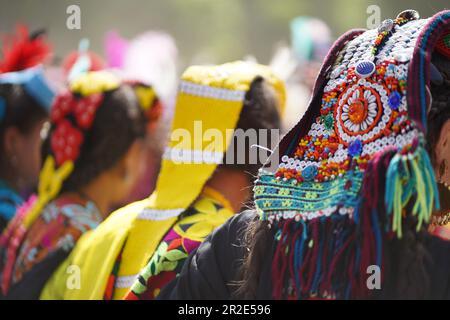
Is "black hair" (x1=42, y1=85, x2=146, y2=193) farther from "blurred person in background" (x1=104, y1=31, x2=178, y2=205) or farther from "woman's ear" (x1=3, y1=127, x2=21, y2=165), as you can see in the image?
"woman's ear" (x1=3, y1=127, x2=21, y2=165)

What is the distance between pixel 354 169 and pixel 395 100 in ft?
0.53

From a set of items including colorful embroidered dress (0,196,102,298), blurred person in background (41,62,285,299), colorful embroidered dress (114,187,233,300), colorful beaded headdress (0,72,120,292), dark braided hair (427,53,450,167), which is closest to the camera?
dark braided hair (427,53,450,167)

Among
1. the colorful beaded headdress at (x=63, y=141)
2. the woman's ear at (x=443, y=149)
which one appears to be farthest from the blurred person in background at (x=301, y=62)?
the woman's ear at (x=443, y=149)

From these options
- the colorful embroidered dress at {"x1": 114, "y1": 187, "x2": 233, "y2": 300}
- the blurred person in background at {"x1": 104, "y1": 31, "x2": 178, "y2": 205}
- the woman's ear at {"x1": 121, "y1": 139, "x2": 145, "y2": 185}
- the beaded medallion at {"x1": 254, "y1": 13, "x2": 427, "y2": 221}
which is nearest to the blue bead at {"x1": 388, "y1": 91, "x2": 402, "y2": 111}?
the beaded medallion at {"x1": 254, "y1": 13, "x2": 427, "y2": 221}

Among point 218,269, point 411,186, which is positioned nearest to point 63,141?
point 218,269

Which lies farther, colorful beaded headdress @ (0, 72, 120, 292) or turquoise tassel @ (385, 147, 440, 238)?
colorful beaded headdress @ (0, 72, 120, 292)

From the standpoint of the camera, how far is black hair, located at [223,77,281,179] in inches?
102

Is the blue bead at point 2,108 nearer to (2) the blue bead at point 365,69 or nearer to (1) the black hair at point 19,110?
(1) the black hair at point 19,110

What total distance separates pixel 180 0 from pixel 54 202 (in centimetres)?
601

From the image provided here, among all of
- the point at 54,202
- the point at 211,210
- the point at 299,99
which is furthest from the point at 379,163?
the point at 299,99

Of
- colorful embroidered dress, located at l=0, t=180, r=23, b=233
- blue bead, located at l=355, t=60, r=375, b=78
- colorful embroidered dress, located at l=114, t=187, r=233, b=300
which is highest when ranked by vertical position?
blue bead, located at l=355, t=60, r=375, b=78

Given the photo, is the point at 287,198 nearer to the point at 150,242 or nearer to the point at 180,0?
the point at 150,242

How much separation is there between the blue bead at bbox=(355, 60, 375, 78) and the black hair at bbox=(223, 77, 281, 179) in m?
0.94

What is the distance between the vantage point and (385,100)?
161cm
